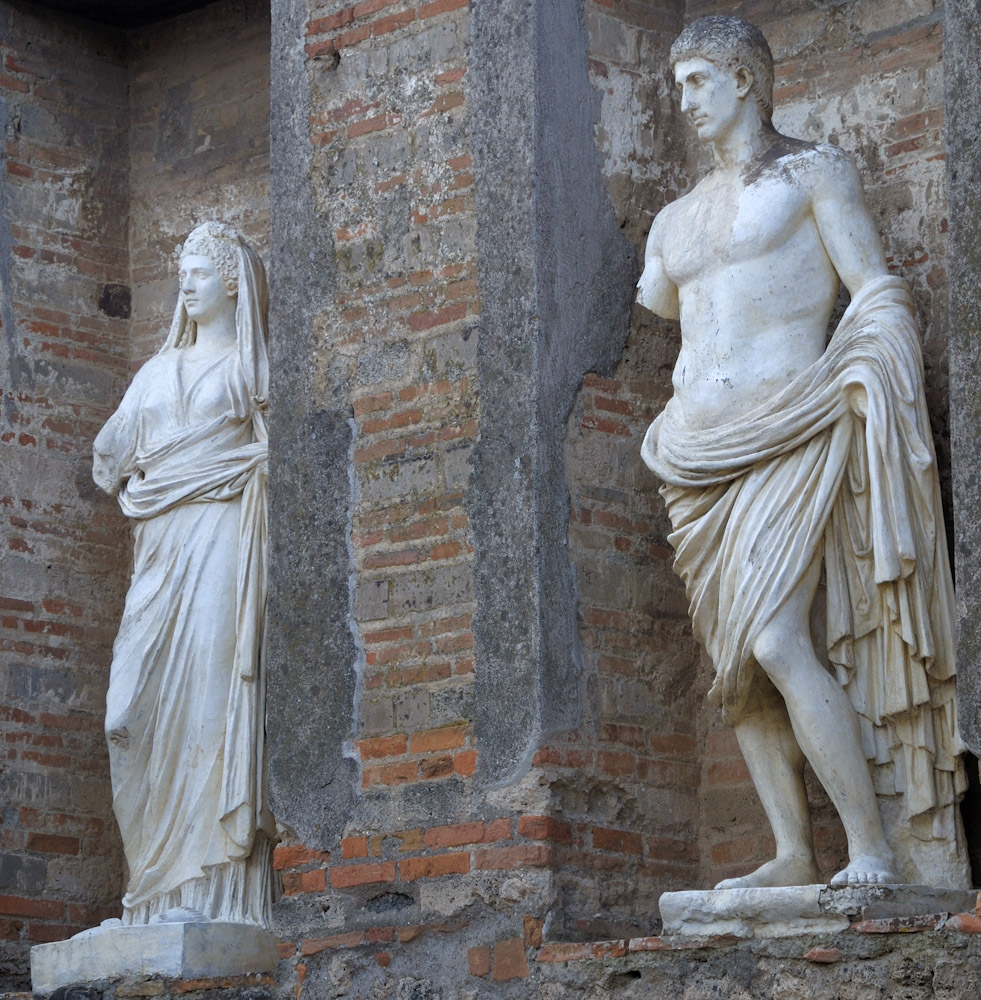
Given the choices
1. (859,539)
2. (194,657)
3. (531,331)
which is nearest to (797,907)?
(859,539)

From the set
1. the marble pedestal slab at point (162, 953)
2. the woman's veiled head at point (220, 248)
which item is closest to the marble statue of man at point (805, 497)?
the marble pedestal slab at point (162, 953)

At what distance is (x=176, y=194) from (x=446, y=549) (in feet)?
9.73

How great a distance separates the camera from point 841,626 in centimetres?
645

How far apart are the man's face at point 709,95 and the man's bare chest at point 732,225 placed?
180mm

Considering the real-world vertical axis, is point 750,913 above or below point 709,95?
below

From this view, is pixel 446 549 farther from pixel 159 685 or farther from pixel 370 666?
pixel 159 685

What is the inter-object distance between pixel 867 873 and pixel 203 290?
132 inches

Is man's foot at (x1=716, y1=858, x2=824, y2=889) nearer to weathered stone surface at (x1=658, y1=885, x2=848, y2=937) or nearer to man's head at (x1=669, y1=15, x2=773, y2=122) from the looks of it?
weathered stone surface at (x1=658, y1=885, x2=848, y2=937)

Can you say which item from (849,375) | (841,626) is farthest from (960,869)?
(849,375)

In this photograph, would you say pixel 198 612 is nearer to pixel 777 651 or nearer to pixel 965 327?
pixel 777 651

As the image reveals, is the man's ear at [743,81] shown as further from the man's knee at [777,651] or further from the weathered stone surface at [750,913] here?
the weathered stone surface at [750,913]

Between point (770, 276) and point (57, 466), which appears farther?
point (57, 466)

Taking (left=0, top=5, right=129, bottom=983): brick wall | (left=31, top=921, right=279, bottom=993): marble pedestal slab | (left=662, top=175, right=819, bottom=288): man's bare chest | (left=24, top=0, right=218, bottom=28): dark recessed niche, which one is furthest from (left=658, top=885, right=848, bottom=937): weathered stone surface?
(left=24, top=0, right=218, bottom=28): dark recessed niche

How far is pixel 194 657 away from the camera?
26.0 feet
